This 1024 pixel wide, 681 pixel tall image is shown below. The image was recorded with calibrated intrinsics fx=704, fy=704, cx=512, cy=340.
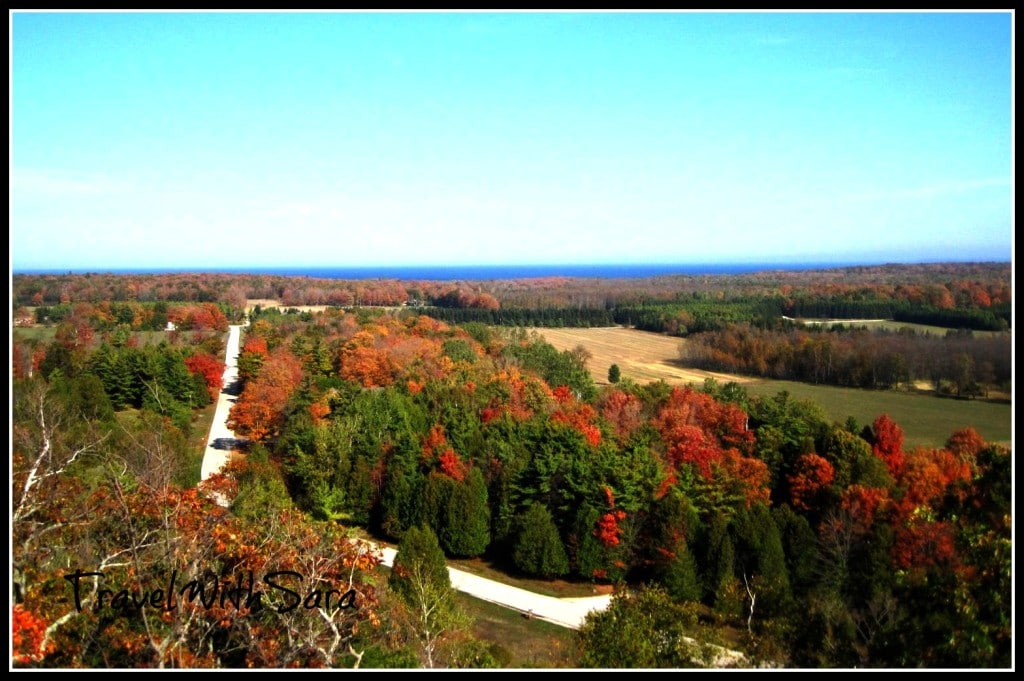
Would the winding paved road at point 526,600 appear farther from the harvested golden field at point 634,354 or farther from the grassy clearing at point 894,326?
the harvested golden field at point 634,354

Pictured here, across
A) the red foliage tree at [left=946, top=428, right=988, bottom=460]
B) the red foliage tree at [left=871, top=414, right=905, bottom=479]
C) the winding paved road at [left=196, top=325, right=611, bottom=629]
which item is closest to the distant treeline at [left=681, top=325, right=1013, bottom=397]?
the red foliage tree at [left=946, top=428, right=988, bottom=460]

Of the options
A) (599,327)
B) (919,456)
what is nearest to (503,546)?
(919,456)

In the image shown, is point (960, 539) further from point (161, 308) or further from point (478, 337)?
point (161, 308)

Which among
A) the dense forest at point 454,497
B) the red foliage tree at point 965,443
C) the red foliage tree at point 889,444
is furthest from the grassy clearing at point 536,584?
the red foliage tree at point 965,443

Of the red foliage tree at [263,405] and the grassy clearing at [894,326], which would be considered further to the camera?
the red foliage tree at [263,405]

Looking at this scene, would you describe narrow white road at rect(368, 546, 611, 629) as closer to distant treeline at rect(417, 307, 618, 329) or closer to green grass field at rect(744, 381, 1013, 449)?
green grass field at rect(744, 381, 1013, 449)

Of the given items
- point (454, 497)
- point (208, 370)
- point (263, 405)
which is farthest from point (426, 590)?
point (208, 370)
